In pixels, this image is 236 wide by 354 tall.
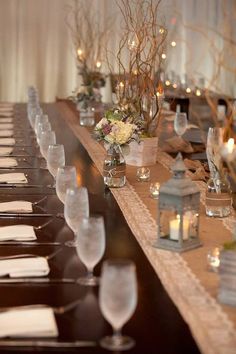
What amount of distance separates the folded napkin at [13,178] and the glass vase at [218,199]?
0.98 meters

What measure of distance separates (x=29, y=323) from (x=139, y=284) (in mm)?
460

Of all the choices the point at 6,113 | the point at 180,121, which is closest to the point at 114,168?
the point at 180,121

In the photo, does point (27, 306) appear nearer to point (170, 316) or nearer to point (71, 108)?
point (170, 316)

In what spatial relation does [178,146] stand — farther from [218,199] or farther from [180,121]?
[218,199]

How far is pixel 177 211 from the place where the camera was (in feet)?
8.29

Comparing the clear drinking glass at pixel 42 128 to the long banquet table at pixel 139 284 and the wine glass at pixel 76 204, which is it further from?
the wine glass at pixel 76 204

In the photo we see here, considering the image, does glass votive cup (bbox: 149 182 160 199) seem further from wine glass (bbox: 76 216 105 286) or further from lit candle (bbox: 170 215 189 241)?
wine glass (bbox: 76 216 105 286)

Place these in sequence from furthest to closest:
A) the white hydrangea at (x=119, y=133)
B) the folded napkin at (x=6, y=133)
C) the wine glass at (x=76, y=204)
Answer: the folded napkin at (x=6, y=133), the white hydrangea at (x=119, y=133), the wine glass at (x=76, y=204)

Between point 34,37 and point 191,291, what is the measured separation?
866cm

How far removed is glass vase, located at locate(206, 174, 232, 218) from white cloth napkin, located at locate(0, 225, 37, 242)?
70cm

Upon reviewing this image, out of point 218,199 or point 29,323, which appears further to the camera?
point 218,199

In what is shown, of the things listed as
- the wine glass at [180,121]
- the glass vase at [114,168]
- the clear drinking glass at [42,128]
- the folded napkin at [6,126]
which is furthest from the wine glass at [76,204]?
the folded napkin at [6,126]

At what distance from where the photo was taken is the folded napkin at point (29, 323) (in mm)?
1822

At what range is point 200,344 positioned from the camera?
180cm
